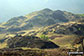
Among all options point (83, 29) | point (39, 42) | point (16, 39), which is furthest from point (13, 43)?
point (83, 29)

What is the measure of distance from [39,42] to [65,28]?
300 ft

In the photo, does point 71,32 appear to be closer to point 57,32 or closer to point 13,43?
point 57,32

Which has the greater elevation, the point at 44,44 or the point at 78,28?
the point at 78,28

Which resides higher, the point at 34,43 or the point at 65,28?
the point at 65,28

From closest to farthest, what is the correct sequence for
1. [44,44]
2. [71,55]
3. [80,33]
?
[71,55] → [44,44] → [80,33]

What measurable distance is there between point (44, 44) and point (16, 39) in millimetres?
26122

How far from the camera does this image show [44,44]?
96.0 meters

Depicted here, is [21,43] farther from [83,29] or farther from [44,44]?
[83,29]

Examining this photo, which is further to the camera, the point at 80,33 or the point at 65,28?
the point at 65,28

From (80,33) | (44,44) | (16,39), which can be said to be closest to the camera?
(44,44)

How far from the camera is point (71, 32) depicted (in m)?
170

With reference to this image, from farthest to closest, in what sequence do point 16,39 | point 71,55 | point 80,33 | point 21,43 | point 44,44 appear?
point 80,33 < point 16,39 < point 21,43 < point 44,44 < point 71,55

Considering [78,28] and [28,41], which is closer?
[28,41]

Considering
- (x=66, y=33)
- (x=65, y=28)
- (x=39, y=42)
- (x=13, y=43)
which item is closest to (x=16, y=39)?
(x=13, y=43)
